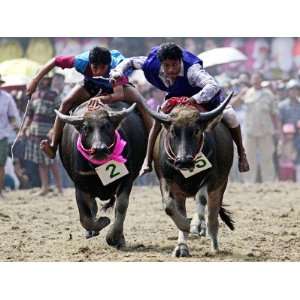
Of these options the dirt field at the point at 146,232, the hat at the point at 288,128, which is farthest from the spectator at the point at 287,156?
the dirt field at the point at 146,232

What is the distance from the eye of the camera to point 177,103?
888 centimetres

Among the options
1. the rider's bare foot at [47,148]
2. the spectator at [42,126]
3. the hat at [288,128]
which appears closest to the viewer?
the rider's bare foot at [47,148]

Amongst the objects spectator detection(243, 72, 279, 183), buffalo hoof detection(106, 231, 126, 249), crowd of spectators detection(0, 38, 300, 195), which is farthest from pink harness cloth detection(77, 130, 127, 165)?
spectator detection(243, 72, 279, 183)

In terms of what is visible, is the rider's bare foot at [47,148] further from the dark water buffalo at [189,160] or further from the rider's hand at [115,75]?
the dark water buffalo at [189,160]

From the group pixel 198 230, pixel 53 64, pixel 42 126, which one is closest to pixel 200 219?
pixel 198 230

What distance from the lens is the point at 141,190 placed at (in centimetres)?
1688

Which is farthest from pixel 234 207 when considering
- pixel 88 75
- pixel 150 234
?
pixel 88 75

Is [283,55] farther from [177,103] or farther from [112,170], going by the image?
[177,103]

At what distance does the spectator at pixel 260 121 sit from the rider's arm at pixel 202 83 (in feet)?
27.3

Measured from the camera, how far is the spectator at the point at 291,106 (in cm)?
1748

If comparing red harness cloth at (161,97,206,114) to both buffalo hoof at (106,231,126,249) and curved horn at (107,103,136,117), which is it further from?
buffalo hoof at (106,231,126,249)

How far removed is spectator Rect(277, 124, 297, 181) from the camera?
17.8 meters
